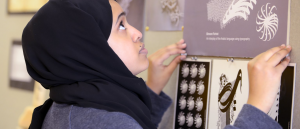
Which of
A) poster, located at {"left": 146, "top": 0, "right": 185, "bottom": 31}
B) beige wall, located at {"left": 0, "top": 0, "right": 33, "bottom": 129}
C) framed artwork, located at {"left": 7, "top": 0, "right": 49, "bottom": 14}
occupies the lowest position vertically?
beige wall, located at {"left": 0, "top": 0, "right": 33, "bottom": 129}

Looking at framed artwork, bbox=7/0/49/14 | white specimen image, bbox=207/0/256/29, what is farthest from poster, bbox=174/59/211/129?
framed artwork, bbox=7/0/49/14

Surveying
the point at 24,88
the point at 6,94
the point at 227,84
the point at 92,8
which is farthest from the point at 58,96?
the point at 6,94

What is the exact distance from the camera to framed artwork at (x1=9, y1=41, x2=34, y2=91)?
1523 millimetres

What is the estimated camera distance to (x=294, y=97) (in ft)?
2.27

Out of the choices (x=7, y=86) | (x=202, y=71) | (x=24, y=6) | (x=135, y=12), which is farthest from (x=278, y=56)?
(x=7, y=86)

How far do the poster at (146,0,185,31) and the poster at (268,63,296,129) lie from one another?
39cm

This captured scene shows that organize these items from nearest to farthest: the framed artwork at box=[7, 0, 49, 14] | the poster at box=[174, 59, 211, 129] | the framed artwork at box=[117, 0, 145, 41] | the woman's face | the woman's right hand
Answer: the woman's right hand
the woman's face
the poster at box=[174, 59, 211, 129]
the framed artwork at box=[117, 0, 145, 41]
the framed artwork at box=[7, 0, 49, 14]

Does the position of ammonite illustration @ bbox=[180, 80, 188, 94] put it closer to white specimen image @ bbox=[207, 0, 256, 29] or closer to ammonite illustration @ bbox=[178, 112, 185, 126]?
ammonite illustration @ bbox=[178, 112, 185, 126]

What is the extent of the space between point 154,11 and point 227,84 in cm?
39

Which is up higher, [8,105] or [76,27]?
[76,27]

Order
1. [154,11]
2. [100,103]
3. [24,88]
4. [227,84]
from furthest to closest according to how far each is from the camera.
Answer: [24,88] < [154,11] < [227,84] < [100,103]

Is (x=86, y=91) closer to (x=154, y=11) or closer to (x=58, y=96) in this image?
(x=58, y=96)

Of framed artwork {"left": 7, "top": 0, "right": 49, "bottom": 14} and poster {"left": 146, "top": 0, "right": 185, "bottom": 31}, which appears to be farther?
framed artwork {"left": 7, "top": 0, "right": 49, "bottom": 14}

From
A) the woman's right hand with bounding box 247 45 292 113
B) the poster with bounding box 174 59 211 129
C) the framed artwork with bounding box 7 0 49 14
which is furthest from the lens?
the framed artwork with bounding box 7 0 49 14
